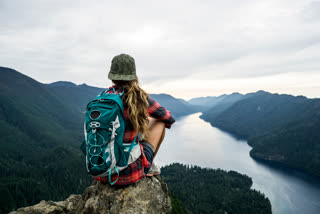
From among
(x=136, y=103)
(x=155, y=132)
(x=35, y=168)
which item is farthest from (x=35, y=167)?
(x=136, y=103)

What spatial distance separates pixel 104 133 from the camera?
341 centimetres

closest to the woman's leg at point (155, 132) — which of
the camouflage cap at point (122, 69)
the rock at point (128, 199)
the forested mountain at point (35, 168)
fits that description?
the rock at point (128, 199)

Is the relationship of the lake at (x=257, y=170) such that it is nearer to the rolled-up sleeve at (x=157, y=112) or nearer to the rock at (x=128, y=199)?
the rock at (x=128, y=199)

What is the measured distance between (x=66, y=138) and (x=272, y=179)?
543 ft

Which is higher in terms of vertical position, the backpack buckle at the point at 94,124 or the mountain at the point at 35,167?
the backpack buckle at the point at 94,124

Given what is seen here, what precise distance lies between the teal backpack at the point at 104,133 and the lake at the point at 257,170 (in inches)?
3474

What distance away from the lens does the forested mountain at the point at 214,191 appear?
79.1 meters

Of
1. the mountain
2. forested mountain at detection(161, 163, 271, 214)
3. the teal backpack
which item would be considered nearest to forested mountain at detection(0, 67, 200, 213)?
the mountain

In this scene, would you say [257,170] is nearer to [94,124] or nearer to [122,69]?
[122,69]

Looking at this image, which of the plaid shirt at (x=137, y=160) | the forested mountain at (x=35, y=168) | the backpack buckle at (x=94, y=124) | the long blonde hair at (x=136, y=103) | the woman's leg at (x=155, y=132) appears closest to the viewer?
the backpack buckle at (x=94, y=124)

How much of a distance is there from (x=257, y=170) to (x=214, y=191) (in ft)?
104

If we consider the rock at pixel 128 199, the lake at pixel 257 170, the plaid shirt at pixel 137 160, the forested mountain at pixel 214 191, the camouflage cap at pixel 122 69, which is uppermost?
the camouflage cap at pixel 122 69

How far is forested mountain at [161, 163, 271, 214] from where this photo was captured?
79125 millimetres

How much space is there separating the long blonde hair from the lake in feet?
288
